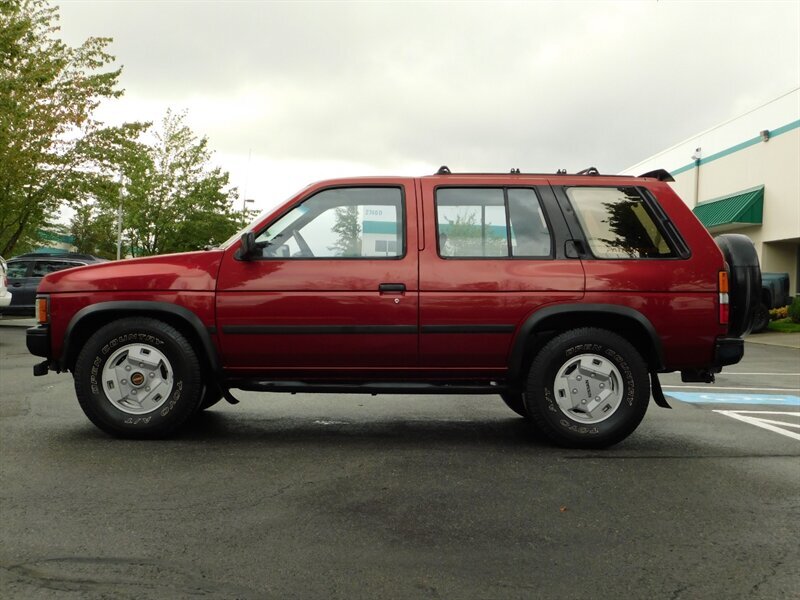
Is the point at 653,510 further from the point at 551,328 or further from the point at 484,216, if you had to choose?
the point at 484,216

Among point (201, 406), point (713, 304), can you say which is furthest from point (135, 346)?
point (713, 304)

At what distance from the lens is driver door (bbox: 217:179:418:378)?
568 cm

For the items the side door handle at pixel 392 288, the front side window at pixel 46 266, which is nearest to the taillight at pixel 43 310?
the side door handle at pixel 392 288

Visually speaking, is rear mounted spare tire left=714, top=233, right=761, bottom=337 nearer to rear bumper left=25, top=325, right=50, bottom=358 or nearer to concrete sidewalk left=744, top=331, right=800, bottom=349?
rear bumper left=25, top=325, right=50, bottom=358

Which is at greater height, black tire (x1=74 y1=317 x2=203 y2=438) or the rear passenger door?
the rear passenger door

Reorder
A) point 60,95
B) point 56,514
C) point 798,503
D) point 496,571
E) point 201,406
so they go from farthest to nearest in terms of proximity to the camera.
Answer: point 60,95 < point 201,406 < point 798,503 < point 56,514 < point 496,571

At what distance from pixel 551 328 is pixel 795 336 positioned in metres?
19.5

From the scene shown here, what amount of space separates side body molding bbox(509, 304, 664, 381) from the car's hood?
2.16m

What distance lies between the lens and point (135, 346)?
228 inches

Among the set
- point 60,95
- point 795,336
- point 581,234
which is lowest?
point 795,336

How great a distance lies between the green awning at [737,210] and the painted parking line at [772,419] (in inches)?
849

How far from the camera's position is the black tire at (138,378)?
5.74m

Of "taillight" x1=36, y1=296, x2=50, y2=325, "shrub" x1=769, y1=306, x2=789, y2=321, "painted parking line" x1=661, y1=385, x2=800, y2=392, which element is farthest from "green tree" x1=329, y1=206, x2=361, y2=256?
"shrub" x1=769, y1=306, x2=789, y2=321

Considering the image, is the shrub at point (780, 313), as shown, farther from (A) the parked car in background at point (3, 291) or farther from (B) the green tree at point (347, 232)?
(B) the green tree at point (347, 232)
